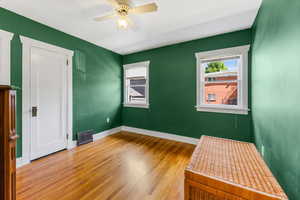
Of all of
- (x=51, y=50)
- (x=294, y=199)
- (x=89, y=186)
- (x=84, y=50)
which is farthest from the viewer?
(x=84, y=50)

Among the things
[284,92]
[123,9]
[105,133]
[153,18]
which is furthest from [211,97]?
[105,133]

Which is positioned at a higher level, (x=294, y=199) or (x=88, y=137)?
(x=294, y=199)

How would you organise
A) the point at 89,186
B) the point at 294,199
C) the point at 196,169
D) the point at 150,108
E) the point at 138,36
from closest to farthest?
the point at 294,199, the point at 196,169, the point at 89,186, the point at 138,36, the point at 150,108

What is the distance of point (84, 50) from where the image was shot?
10.9 ft

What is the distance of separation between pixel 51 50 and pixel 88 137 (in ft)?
7.12

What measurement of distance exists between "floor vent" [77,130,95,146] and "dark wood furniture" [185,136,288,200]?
9.39 feet

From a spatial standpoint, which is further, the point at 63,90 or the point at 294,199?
the point at 63,90

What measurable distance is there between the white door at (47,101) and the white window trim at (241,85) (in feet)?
10.4

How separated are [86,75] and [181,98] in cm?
259

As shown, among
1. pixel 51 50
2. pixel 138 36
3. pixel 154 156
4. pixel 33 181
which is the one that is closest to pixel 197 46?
pixel 138 36

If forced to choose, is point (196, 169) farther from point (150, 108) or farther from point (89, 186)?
point (150, 108)

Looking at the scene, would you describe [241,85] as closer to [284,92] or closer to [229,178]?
[284,92]

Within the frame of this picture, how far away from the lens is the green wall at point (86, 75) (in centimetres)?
223

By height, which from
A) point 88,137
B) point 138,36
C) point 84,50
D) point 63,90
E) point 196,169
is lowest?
point 88,137
